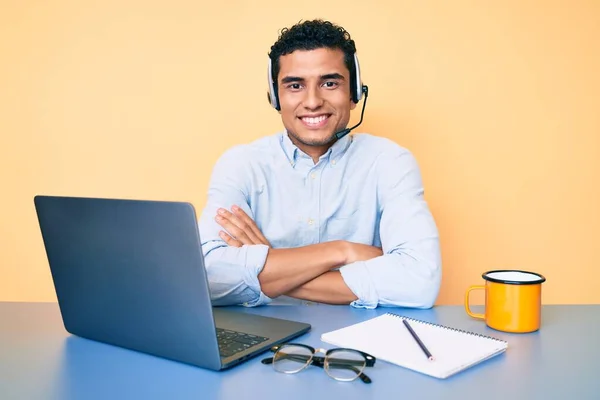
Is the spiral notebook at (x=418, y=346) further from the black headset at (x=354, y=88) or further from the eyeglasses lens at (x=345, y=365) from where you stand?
the black headset at (x=354, y=88)

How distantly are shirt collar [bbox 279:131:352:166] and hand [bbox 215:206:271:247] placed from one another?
284mm

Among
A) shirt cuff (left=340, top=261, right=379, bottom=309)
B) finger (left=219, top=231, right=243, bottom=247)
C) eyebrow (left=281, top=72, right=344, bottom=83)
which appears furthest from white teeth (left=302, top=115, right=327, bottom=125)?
shirt cuff (left=340, top=261, right=379, bottom=309)

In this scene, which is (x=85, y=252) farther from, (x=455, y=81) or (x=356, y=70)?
(x=455, y=81)

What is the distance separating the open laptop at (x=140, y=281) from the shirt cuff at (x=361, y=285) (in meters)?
0.27

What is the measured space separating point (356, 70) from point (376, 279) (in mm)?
757

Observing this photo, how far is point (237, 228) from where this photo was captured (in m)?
1.61

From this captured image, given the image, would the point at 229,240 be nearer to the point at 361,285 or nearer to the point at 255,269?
the point at 255,269

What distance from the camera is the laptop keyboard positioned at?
97cm

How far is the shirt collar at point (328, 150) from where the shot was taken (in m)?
1.84

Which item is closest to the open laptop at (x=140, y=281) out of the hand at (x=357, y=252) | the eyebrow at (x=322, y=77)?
the hand at (x=357, y=252)

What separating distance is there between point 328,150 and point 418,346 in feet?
3.14

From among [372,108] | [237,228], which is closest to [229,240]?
[237,228]

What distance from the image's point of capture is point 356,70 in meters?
1.81

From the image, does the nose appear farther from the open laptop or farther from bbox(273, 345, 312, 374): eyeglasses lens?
bbox(273, 345, 312, 374): eyeglasses lens
